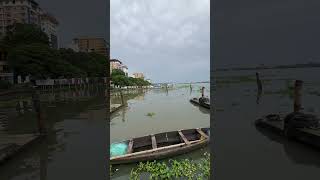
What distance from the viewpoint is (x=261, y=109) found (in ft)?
13.1

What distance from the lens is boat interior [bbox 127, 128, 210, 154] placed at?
4945mm

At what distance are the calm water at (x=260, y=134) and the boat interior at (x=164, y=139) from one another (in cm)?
156

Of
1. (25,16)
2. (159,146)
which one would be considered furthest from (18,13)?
(159,146)

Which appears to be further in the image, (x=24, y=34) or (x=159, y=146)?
(x=159, y=146)

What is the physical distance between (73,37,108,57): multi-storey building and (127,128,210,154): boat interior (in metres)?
2.51

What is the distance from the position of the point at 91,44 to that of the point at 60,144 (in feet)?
8.68

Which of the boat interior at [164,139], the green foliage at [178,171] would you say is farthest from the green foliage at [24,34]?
the boat interior at [164,139]

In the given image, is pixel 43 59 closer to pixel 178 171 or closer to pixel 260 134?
pixel 178 171

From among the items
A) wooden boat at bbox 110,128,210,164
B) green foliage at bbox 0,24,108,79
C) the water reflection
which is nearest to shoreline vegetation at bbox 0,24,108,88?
green foliage at bbox 0,24,108,79

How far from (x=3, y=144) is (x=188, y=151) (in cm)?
254

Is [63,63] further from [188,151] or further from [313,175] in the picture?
[313,175]

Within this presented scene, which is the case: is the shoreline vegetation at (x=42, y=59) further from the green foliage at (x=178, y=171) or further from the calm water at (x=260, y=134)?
the green foliage at (x=178, y=171)

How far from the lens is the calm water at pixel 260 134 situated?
2.26m

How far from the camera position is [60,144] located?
14.4ft
